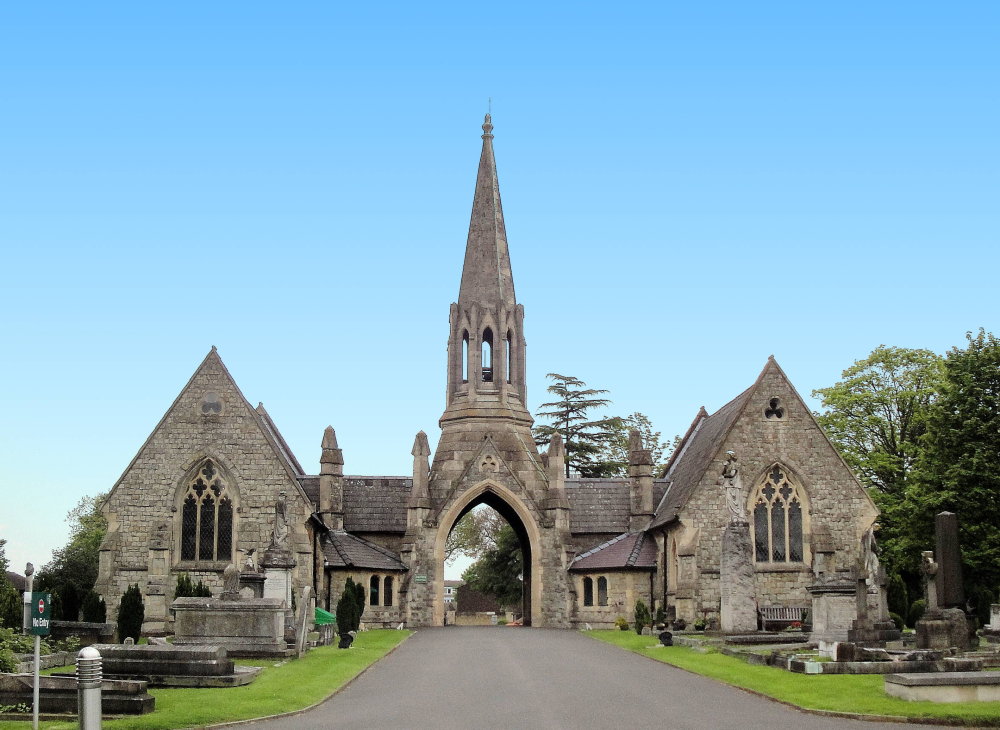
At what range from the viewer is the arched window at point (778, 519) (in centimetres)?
4362

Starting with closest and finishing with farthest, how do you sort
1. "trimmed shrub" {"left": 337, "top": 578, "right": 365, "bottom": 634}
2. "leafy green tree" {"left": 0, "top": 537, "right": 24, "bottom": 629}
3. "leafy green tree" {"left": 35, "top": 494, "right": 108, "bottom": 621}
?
"leafy green tree" {"left": 0, "top": 537, "right": 24, "bottom": 629} < "trimmed shrub" {"left": 337, "top": 578, "right": 365, "bottom": 634} < "leafy green tree" {"left": 35, "top": 494, "right": 108, "bottom": 621}

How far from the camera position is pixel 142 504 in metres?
42.8

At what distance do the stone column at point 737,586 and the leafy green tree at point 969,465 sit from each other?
36.1ft

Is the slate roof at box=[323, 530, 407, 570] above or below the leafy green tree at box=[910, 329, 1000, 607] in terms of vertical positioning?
below

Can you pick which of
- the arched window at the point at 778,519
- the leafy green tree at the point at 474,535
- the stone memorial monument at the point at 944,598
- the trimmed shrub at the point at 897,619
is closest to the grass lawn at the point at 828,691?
the stone memorial monument at the point at 944,598

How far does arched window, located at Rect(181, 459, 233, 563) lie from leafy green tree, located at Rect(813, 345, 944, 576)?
29.0 m

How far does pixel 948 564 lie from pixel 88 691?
775 inches

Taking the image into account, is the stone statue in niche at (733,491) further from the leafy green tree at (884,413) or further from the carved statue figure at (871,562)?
the leafy green tree at (884,413)

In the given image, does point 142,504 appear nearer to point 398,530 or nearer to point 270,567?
point 398,530

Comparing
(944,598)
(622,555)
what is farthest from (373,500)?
(944,598)

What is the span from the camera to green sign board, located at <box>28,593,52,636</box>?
53.5ft

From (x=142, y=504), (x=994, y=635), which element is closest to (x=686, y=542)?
(x=994, y=635)

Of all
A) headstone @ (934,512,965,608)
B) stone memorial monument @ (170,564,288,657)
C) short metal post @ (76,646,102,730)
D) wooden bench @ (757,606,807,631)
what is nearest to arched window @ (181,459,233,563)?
stone memorial monument @ (170,564,288,657)

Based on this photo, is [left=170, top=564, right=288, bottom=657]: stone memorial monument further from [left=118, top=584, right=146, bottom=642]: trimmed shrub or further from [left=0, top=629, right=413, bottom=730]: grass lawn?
[left=118, top=584, right=146, bottom=642]: trimmed shrub
